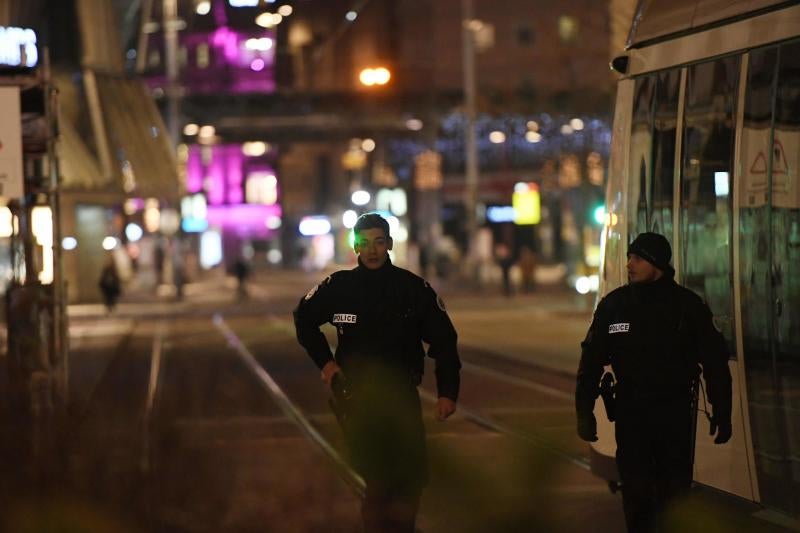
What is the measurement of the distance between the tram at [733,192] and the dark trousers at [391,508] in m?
1.93

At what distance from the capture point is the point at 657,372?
6707 millimetres

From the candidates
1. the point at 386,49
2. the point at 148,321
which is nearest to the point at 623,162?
the point at 148,321

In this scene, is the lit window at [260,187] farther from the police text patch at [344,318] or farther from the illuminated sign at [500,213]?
the police text patch at [344,318]

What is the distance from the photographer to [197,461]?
1272 centimetres

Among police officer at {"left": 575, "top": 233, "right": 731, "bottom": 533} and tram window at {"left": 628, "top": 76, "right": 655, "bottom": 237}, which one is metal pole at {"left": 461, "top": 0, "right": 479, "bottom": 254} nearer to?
tram window at {"left": 628, "top": 76, "right": 655, "bottom": 237}

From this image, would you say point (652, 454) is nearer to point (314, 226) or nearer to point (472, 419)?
point (472, 419)

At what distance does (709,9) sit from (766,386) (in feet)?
7.14

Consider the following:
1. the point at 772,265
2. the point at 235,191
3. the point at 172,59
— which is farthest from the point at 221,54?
the point at 235,191

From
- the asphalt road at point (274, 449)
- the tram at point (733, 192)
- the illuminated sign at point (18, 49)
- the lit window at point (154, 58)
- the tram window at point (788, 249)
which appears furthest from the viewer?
the lit window at point (154, 58)

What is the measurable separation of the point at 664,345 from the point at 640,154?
260 centimetres

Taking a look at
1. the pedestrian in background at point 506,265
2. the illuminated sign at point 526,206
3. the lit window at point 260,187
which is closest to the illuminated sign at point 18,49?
the pedestrian in background at point 506,265

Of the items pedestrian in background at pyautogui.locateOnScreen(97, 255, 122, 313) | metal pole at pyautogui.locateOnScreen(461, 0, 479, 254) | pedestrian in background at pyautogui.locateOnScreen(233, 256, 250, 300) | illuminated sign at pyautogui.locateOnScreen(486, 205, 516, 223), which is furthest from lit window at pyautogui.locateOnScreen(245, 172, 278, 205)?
pedestrian in background at pyautogui.locateOnScreen(97, 255, 122, 313)

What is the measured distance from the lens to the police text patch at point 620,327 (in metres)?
6.77

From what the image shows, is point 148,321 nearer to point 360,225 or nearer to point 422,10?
point 360,225
